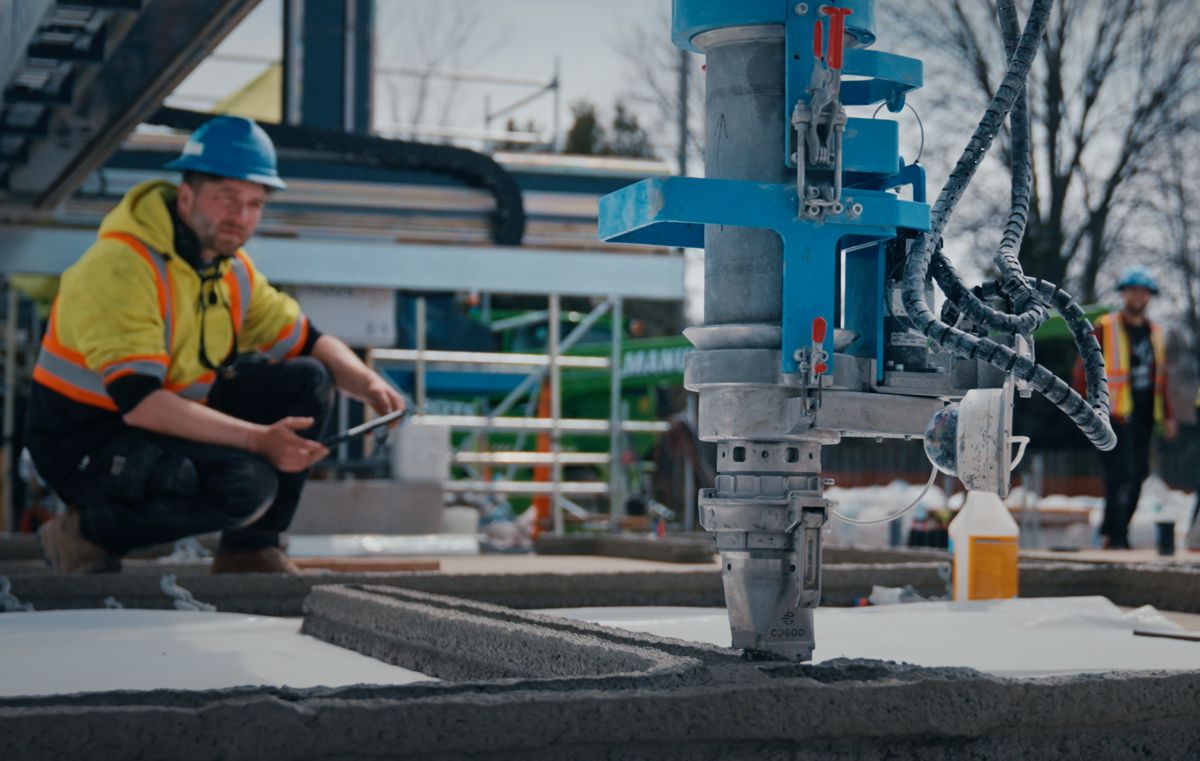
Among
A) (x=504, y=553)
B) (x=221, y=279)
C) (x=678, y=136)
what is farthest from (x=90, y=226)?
(x=678, y=136)

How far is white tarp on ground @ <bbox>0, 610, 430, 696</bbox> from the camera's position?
2701 mm

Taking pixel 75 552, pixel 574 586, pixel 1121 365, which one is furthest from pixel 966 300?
pixel 1121 365

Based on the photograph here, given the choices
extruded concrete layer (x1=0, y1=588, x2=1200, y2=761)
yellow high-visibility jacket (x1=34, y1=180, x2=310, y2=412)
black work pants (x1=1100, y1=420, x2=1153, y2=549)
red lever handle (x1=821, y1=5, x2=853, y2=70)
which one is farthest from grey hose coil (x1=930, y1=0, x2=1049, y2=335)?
black work pants (x1=1100, y1=420, x2=1153, y2=549)

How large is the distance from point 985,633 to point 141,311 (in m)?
2.49

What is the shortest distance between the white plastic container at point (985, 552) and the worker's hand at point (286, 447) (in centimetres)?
173

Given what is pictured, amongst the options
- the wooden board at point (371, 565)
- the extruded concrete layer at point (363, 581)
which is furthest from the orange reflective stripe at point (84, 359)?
the wooden board at point (371, 565)

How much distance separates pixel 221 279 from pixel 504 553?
288 centimetres

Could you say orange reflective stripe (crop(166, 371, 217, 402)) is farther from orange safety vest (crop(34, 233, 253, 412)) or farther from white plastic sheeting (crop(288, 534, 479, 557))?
white plastic sheeting (crop(288, 534, 479, 557))

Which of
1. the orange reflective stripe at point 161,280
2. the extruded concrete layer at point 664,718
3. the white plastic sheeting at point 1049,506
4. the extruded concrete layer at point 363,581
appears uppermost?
the orange reflective stripe at point 161,280

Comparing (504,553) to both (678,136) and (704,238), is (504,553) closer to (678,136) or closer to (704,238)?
(704,238)

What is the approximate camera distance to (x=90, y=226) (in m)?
9.26

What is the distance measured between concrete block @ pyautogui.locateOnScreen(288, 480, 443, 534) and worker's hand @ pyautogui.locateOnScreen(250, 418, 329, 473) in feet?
12.2

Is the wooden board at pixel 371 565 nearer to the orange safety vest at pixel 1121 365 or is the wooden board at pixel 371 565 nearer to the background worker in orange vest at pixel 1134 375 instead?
the background worker in orange vest at pixel 1134 375

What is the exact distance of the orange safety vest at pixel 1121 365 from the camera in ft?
31.6
